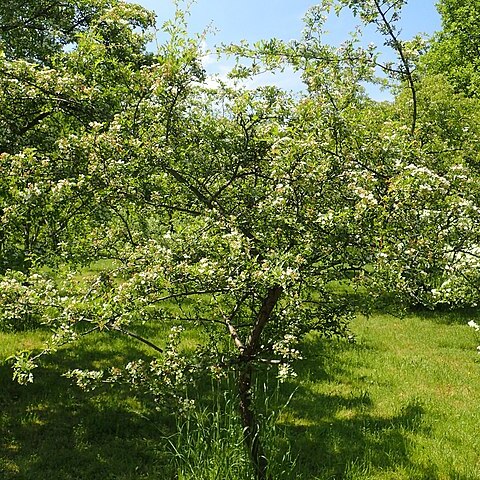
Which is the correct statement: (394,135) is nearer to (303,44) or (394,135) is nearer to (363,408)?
(303,44)

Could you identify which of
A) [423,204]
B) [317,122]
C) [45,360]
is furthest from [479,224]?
[45,360]

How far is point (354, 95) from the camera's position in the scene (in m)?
5.19

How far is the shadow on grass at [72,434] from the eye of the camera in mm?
5488

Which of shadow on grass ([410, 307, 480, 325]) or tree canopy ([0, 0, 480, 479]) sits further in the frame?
shadow on grass ([410, 307, 480, 325])

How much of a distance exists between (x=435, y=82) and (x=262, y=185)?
1096 centimetres

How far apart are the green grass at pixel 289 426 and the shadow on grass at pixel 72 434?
13 millimetres

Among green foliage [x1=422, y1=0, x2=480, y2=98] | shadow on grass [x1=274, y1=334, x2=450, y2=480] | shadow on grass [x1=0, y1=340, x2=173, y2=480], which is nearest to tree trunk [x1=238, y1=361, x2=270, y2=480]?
shadow on grass [x1=274, y1=334, x2=450, y2=480]

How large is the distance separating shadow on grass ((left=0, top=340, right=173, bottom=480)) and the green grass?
13mm

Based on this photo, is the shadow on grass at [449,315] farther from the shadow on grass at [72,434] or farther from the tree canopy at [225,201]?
the shadow on grass at [72,434]

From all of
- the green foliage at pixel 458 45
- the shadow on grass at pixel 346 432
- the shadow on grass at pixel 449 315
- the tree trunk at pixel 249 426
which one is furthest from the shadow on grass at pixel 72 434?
the green foliage at pixel 458 45

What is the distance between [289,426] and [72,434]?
267 centimetres

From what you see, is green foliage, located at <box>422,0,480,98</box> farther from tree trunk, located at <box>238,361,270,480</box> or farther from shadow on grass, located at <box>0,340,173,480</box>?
tree trunk, located at <box>238,361,270,480</box>

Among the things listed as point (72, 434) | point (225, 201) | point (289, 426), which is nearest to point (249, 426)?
point (289, 426)

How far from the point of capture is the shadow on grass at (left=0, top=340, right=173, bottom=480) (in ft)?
18.0
